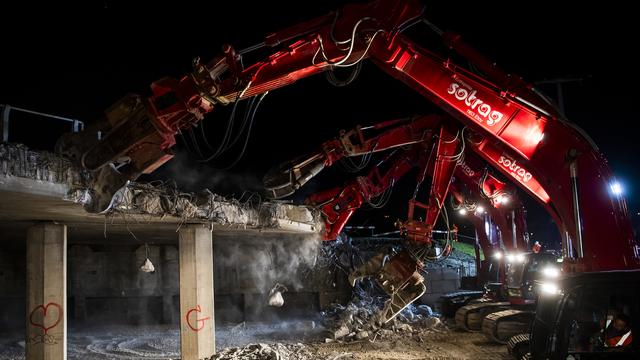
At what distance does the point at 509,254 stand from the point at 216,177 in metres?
9.31

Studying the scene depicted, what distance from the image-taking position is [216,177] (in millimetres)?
15602

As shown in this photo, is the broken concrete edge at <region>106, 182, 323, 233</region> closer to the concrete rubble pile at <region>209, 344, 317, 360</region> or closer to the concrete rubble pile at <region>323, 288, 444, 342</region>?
the concrete rubble pile at <region>209, 344, 317, 360</region>

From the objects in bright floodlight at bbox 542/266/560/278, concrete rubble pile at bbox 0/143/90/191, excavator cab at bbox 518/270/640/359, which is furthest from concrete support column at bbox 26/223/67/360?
bright floodlight at bbox 542/266/560/278

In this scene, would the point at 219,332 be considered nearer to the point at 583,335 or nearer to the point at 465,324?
the point at 465,324

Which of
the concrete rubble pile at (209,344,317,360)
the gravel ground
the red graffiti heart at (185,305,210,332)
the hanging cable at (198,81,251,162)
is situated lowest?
the gravel ground

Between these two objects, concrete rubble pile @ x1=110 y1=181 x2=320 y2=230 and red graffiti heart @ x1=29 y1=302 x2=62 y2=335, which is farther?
red graffiti heart @ x1=29 y1=302 x2=62 y2=335

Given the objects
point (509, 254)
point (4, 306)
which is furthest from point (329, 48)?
point (4, 306)

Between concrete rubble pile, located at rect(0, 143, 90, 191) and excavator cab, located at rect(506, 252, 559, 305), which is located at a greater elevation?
concrete rubble pile, located at rect(0, 143, 90, 191)

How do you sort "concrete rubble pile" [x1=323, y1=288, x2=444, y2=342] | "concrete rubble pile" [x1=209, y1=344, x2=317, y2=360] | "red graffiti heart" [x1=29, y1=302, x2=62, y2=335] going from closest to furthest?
"red graffiti heart" [x1=29, y1=302, x2=62, y2=335] → "concrete rubble pile" [x1=209, y1=344, x2=317, y2=360] → "concrete rubble pile" [x1=323, y1=288, x2=444, y2=342]

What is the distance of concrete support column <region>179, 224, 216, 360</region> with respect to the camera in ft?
40.5

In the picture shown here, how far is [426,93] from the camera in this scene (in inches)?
333

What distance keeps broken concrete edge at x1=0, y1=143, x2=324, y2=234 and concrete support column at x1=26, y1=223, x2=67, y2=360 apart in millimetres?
2241

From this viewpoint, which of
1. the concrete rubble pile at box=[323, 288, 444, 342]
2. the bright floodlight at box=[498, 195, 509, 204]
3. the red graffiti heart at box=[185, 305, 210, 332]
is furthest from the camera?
the concrete rubble pile at box=[323, 288, 444, 342]

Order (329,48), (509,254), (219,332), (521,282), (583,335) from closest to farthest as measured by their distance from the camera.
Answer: (583,335) → (329,48) → (521,282) → (509,254) → (219,332)
